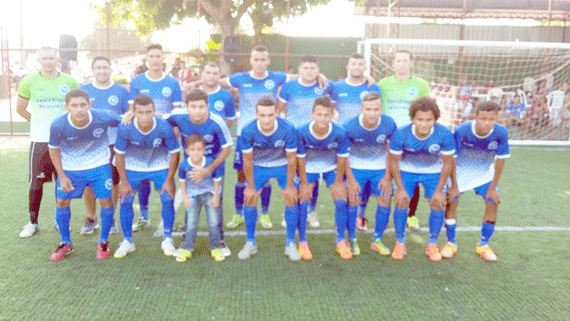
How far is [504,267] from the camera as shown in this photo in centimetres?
400

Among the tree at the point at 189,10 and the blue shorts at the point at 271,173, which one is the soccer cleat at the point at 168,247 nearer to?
the blue shorts at the point at 271,173

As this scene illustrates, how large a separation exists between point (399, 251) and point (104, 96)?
3406 millimetres

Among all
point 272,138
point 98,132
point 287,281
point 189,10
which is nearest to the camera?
point 287,281

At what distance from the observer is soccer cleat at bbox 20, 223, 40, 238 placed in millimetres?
4582

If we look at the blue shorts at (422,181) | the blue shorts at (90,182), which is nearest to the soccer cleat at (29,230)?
the blue shorts at (90,182)

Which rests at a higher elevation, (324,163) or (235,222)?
(324,163)

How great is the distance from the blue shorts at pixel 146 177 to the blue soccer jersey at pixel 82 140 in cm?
27

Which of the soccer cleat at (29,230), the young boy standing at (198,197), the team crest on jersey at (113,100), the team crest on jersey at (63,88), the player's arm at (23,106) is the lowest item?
the soccer cleat at (29,230)

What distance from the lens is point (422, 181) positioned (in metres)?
4.19

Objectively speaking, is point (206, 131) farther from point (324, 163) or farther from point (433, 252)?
point (433, 252)

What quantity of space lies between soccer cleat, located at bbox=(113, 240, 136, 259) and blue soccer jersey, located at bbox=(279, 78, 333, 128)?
2.17 metres

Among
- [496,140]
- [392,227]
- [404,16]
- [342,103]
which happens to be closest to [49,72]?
[342,103]

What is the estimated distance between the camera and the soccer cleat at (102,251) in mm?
4078

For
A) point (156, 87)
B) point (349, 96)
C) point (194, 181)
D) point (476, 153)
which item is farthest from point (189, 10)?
point (476, 153)
